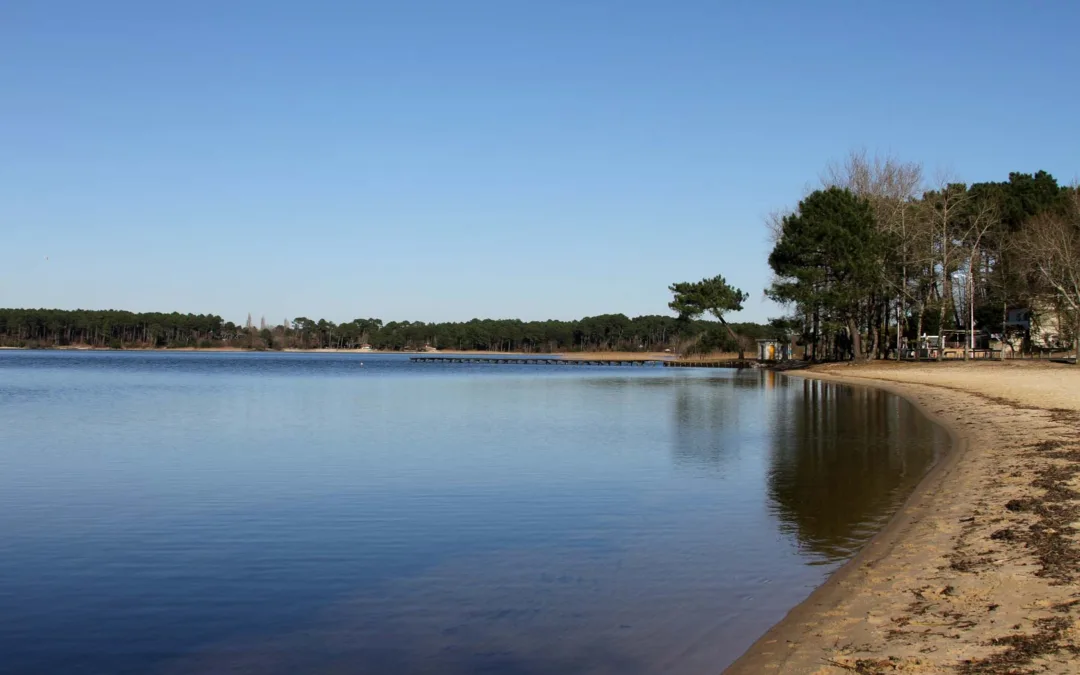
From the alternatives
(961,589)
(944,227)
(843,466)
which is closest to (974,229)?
(944,227)

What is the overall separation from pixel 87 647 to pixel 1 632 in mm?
924

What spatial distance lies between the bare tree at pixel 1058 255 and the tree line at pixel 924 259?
0.58 feet

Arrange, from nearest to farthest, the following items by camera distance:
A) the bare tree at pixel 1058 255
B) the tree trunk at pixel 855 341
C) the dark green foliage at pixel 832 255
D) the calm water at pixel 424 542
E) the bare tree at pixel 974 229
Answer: the calm water at pixel 424 542 → the bare tree at pixel 1058 255 → the dark green foliage at pixel 832 255 → the bare tree at pixel 974 229 → the tree trunk at pixel 855 341

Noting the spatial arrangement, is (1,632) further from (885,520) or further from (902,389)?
(902,389)

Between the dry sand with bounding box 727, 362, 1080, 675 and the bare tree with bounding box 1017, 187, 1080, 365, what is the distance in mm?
36538

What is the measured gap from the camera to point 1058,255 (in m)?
48.7

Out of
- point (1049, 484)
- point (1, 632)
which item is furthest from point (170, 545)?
point (1049, 484)

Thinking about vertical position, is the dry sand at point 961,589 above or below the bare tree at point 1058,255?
below

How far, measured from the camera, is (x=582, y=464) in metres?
18.2

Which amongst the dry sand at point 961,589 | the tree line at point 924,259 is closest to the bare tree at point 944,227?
the tree line at point 924,259

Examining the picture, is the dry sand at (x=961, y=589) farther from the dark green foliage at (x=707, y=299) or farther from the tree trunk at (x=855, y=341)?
the dark green foliage at (x=707, y=299)

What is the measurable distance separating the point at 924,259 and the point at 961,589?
53016mm

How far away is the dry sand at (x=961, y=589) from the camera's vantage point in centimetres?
604

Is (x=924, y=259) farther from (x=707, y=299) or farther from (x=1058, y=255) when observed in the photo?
(x=707, y=299)
